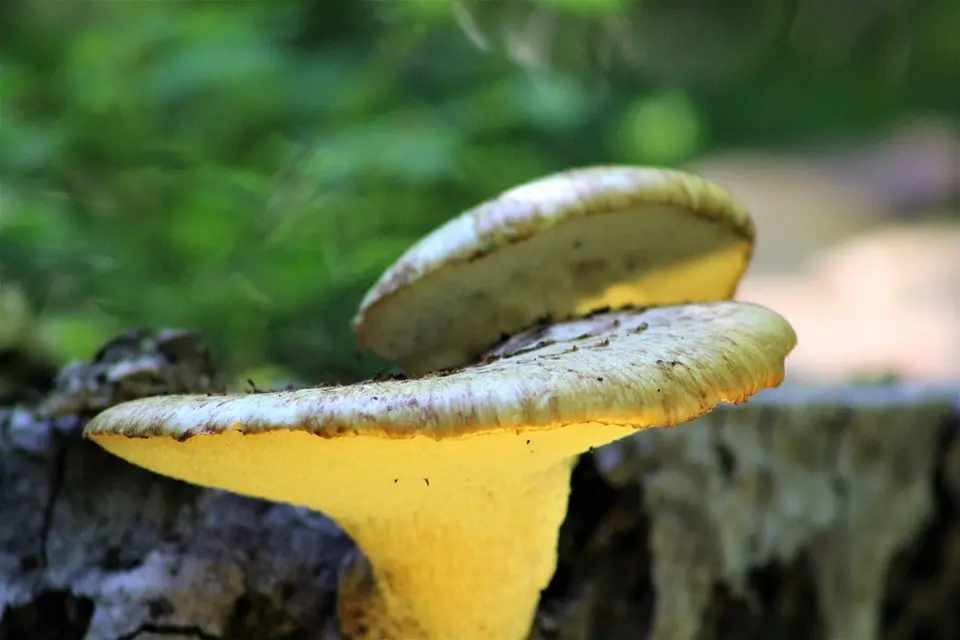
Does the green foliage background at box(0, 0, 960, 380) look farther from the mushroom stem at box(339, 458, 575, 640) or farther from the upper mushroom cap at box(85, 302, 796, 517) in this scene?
the upper mushroom cap at box(85, 302, 796, 517)

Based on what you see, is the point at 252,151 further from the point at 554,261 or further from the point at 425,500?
the point at 425,500

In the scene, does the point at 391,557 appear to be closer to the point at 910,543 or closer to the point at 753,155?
the point at 910,543

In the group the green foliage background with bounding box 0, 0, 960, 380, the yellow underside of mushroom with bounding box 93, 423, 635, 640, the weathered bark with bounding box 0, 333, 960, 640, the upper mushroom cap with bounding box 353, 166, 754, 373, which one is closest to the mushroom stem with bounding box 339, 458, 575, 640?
the yellow underside of mushroom with bounding box 93, 423, 635, 640

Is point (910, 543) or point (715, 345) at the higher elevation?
point (715, 345)

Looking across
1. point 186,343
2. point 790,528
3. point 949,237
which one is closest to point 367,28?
point 186,343

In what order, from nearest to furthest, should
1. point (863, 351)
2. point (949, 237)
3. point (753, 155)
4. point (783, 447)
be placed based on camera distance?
1. point (783, 447)
2. point (863, 351)
3. point (949, 237)
4. point (753, 155)

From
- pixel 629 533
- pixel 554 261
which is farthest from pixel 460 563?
pixel 629 533
